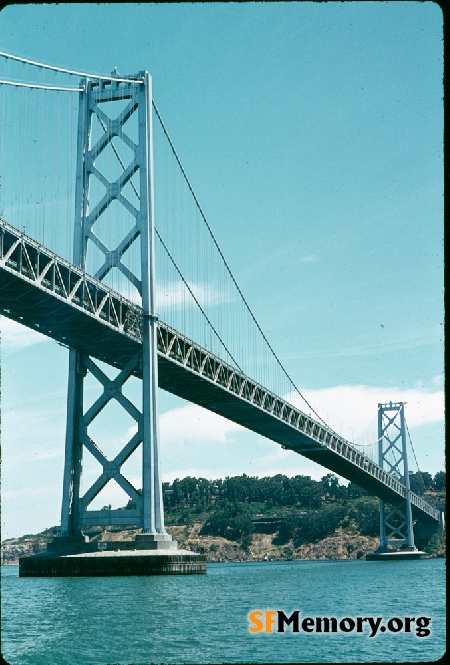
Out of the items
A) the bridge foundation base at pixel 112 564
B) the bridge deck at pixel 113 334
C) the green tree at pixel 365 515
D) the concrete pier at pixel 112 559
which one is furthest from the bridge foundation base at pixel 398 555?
the bridge foundation base at pixel 112 564

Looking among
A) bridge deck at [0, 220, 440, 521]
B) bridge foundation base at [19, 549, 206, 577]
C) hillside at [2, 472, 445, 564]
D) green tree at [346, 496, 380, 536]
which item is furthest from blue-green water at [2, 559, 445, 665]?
green tree at [346, 496, 380, 536]

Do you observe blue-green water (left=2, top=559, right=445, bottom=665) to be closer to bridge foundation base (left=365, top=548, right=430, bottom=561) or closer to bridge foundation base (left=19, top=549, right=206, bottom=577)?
bridge foundation base (left=19, top=549, right=206, bottom=577)

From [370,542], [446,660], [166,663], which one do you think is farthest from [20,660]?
[370,542]

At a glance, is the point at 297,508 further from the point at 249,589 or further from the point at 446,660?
the point at 446,660

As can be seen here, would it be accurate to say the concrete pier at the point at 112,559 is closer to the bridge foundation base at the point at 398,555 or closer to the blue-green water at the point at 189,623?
the blue-green water at the point at 189,623

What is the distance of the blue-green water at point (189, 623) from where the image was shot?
15508 mm

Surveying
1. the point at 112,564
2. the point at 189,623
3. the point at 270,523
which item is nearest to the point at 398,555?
the point at 270,523

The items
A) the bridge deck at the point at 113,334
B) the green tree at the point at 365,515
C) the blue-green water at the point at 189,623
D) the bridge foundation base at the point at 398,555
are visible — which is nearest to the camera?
the blue-green water at the point at 189,623

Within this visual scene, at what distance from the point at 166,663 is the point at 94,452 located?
70.1 ft

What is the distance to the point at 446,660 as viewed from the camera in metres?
9.18

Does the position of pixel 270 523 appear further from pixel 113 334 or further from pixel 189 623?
pixel 189 623

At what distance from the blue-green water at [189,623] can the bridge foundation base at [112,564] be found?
40 cm

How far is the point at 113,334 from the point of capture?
3566cm

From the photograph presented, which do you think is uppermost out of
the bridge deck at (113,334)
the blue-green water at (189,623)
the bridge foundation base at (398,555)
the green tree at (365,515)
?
the bridge deck at (113,334)
